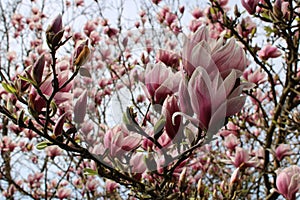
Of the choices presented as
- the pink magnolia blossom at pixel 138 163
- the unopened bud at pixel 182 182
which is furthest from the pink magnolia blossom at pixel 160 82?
the unopened bud at pixel 182 182

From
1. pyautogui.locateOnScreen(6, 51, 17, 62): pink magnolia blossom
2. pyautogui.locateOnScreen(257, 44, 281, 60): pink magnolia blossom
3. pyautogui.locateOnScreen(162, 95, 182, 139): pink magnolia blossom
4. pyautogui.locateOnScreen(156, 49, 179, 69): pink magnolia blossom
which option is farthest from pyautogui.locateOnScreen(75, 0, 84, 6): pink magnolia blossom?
pyautogui.locateOnScreen(162, 95, 182, 139): pink magnolia blossom

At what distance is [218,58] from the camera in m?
0.60

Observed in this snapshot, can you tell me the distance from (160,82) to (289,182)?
2.13ft

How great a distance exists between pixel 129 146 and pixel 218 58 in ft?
0.93

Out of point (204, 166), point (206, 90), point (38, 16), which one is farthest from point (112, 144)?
point (38, 16)

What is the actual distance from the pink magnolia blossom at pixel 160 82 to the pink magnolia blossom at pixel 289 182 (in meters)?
0.62

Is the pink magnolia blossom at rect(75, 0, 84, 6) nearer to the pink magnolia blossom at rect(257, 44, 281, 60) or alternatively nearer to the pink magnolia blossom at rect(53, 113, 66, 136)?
the pink magnolia blossom at rect(257, 44, 281, 60)

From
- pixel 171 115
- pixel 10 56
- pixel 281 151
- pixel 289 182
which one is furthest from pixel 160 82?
pixel 10 56

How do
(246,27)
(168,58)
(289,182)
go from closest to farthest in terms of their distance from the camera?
(168,58) → (289,182) → (246,27)

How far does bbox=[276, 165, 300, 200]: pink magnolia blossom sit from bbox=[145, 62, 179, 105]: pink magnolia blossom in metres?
0.62

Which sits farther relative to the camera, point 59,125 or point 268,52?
point 268,52

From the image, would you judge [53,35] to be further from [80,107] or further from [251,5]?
[251,5]

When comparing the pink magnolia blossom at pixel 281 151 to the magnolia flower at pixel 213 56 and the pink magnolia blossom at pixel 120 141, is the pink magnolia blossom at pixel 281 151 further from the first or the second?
the magnolia flower at pixel 213 56

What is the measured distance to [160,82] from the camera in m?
0.70
